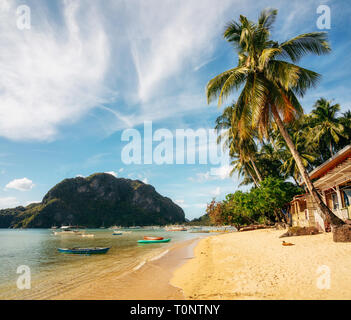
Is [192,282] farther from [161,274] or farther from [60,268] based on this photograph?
[60,268]

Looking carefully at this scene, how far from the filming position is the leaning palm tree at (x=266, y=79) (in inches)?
435

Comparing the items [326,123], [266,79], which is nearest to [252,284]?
[266,79]

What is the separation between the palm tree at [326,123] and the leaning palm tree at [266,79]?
18.3 meters

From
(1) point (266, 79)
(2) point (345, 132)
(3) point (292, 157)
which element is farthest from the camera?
(3) point (292, 157)

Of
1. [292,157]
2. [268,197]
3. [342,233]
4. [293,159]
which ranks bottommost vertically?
[342,233]

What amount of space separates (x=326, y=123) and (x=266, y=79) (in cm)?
2036

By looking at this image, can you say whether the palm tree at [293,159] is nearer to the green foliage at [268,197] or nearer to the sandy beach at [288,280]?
the green foliage at [268,197]

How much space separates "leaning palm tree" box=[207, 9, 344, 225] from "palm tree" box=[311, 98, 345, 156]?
60.2 feet

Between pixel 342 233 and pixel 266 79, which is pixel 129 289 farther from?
pixel 266 79

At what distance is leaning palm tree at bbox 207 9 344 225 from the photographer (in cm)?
1105

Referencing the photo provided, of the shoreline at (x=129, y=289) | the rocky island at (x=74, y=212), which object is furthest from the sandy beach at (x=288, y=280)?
the rocky island at (x=74, y=212)

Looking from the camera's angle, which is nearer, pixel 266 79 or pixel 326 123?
pixel 266 79

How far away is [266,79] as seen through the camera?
1200 centimetres
